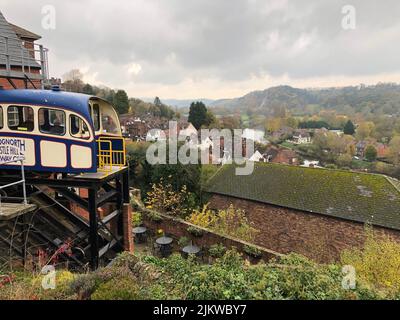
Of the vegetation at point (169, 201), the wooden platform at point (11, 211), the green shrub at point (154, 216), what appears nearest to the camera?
the wooden platform at point (11, 211)

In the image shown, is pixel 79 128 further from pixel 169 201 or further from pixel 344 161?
pixel 344 161

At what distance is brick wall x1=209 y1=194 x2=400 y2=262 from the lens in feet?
61.3

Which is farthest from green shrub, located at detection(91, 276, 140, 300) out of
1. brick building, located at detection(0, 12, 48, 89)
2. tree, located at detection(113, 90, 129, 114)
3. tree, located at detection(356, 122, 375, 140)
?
tree, located at detection(356, 122, 375, 140)

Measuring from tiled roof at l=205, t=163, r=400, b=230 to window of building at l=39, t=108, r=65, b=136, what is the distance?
17162 millimetres

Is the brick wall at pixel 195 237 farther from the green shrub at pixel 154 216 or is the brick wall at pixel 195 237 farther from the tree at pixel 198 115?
the tree at pixel 198 115

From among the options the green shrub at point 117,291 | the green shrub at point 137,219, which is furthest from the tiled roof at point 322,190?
the green shrub at point 117,291

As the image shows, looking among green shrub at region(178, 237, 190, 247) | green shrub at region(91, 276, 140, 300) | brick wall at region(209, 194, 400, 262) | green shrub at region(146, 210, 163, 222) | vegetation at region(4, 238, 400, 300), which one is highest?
green shrub at region(91, 276, 140, 300)

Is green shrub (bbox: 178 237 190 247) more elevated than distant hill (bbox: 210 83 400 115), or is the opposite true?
distant hill (bbox: 210 83 400 115)

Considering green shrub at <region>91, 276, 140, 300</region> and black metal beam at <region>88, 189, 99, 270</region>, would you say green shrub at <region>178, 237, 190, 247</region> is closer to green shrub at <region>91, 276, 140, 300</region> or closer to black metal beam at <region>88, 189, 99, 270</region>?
black metal beam at <region>88, 189, 99, 270</region>

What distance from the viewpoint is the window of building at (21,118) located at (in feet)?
26.5

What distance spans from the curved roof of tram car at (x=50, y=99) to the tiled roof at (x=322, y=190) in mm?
17201

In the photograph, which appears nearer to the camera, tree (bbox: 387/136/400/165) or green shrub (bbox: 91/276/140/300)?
green shrub (bbox: 91/276/140/300)

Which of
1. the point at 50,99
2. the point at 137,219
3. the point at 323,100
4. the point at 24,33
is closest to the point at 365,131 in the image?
the point at 323,100
